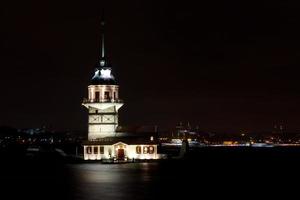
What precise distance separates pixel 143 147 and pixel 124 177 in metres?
27.7

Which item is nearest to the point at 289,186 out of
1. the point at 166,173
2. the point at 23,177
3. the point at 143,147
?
the point at 166,173

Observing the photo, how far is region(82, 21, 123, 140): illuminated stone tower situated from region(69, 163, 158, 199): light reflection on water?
20228 millimetres

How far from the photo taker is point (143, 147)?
94.8 m

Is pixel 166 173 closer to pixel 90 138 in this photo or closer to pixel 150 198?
pixel 150 198

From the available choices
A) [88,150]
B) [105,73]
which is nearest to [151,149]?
[88,150]

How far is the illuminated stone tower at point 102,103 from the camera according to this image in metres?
101

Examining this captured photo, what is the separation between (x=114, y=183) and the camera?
60.8 meters

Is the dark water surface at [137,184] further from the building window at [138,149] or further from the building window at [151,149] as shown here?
the building window at [151,149]

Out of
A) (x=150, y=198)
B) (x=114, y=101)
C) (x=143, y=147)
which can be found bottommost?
(x=150, y=198)

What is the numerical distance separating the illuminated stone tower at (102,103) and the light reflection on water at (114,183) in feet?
66.4

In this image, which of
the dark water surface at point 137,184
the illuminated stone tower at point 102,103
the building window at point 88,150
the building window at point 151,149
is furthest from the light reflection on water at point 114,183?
the illuminated stone tower at point 102,103

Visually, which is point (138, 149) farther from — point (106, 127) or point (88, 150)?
point (106, 127)

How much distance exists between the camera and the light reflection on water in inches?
2073

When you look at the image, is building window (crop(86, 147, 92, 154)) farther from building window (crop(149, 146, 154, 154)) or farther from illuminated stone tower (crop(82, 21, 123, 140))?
building window (crop(149, 146, 154, 154))
